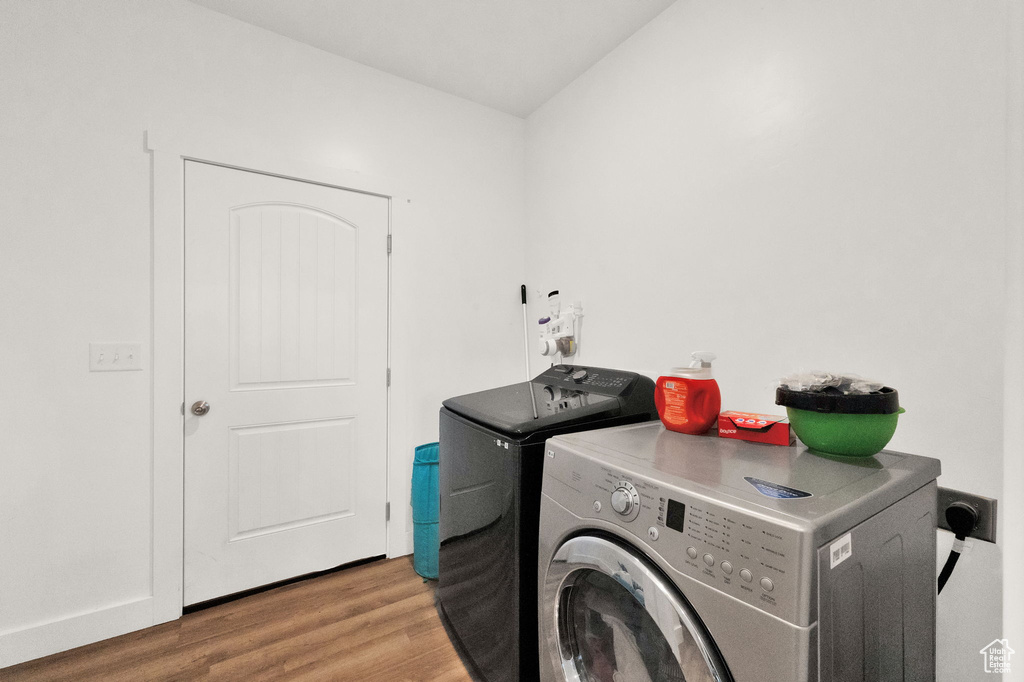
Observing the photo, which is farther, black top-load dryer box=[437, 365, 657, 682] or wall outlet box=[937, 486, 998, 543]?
black top-load dryer box=[437, 365, 657, 682]

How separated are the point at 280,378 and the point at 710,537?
198 centimetres

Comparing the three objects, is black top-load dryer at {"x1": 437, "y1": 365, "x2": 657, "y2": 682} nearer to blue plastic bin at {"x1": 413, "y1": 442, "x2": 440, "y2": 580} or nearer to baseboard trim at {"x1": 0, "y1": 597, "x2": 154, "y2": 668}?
blue plastic bin at {"x1": 413, "y1": 442, "x2": 440, "y2": 580}

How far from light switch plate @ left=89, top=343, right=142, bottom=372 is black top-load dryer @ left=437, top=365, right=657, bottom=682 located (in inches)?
50.1

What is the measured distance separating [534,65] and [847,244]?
1743 millimetres

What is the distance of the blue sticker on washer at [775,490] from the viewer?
75 cm

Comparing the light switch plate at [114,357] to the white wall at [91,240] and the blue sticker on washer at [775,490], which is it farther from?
the blue sticker on washer at [775,490]

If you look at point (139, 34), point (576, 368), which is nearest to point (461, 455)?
point (576, 368)

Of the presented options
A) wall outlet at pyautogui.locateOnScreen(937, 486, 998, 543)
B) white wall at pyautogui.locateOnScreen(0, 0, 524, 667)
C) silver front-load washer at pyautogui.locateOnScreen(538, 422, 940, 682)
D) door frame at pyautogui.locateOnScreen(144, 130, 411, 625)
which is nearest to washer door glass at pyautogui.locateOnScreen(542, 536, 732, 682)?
silver front-load washer at pyautogui.locateOnScreen(538, 422, 940, 682)

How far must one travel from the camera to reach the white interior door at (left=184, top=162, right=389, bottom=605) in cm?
189

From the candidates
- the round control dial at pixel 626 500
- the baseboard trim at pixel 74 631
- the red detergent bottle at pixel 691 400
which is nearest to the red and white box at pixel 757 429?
the red detergent bottle at pixel 691 400

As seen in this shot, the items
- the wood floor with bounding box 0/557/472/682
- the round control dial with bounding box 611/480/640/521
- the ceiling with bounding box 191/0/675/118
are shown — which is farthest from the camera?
the ceiling with bounding box 191/0/675/118

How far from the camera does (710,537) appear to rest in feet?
2.43

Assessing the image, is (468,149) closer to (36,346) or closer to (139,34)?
(139,34)

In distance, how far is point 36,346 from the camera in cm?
159
